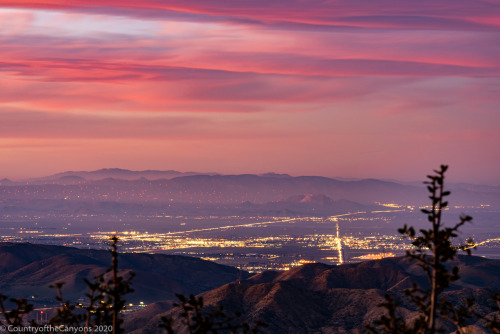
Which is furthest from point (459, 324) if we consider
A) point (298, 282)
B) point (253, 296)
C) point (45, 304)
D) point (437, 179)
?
point (45, 304)

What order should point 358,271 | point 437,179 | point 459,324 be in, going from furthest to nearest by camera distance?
1. point 358,271
2. point 459,324
3. point 437,179

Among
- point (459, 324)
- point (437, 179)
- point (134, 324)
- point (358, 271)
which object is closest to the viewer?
point (437, 179)

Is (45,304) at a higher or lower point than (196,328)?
lower

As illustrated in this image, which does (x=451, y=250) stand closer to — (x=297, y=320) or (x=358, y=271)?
(x=297, y=320)

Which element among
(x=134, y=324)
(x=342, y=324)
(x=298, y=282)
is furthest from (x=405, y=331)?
(x=298, y=282)

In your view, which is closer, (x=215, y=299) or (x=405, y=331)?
(x=405, y=331)

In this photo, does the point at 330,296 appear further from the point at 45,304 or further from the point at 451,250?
the point at 451,250

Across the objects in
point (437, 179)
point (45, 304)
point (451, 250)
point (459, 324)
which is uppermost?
point (437, 179)

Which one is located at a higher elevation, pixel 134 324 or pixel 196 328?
pixel 196 328

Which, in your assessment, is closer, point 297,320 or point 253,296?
point 297,320
